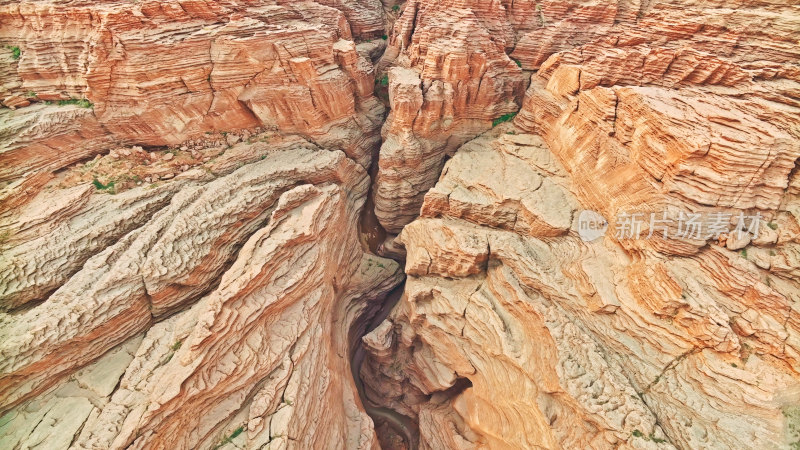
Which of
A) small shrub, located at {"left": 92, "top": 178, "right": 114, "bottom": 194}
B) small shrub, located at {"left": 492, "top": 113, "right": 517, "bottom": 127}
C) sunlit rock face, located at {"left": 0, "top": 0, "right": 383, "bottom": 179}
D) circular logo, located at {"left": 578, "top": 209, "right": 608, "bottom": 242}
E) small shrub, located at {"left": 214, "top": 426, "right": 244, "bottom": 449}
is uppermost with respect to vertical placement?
sunlit rock face, located at {"left": 0, "top": 0, "right": 383, "bottom": 179}

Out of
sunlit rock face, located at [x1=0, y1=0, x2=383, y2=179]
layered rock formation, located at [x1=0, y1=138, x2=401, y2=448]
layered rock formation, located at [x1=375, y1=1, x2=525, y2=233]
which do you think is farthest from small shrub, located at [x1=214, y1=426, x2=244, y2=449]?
sunlit rock face, located at [x1=0, y1=0, x2=383, y2=179]

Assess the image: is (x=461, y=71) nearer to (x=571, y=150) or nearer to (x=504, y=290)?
(x=571, y=150)

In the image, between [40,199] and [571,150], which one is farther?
[571,150]

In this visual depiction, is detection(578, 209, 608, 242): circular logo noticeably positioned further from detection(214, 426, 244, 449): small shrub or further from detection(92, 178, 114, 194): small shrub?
detection(92, 178, 114, 194): small shrub

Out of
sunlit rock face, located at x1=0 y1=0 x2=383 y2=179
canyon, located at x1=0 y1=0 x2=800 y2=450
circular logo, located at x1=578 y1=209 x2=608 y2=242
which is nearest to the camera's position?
canyon, located at x1=0 y1=0 x2=800 y2=450

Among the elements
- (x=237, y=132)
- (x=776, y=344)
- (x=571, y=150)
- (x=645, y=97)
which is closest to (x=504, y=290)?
(x=571, y=150)

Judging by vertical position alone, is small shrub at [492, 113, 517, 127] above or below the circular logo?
above

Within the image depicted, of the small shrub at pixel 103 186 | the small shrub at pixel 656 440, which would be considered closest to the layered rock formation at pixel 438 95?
the small shrub at pixel 103 186
